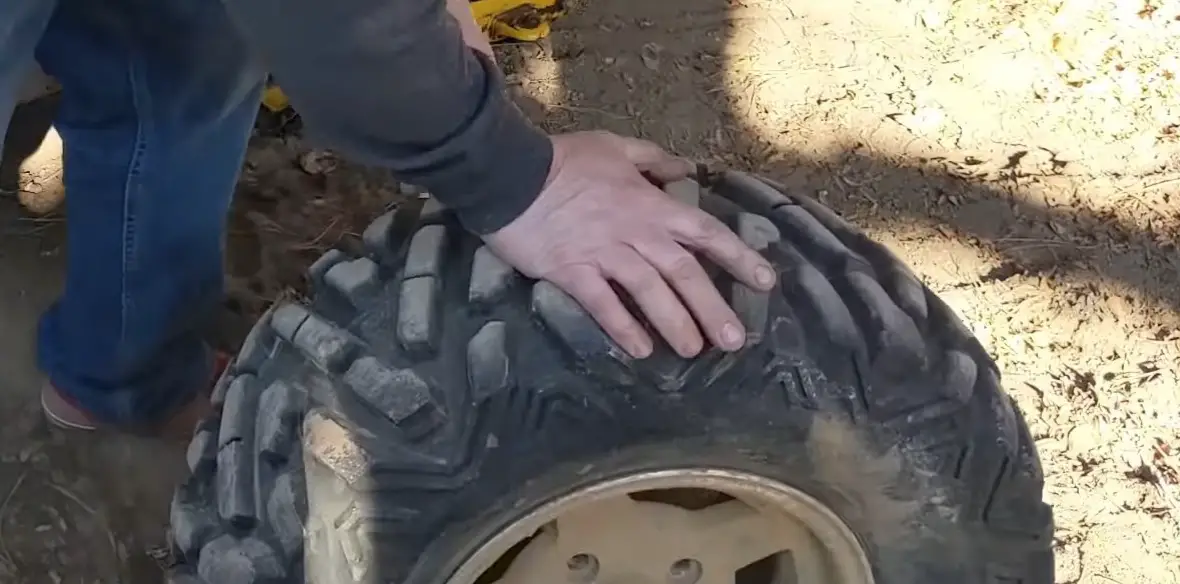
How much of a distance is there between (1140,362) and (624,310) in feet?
3.56

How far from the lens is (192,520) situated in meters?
1.04

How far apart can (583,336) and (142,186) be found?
1.98 ft

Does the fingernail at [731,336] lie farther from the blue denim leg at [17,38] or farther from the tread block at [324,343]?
the blue denim leg at [17,38]

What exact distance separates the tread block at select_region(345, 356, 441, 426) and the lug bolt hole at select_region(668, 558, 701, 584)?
337 millimetres

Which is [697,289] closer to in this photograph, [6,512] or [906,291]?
[906,291]

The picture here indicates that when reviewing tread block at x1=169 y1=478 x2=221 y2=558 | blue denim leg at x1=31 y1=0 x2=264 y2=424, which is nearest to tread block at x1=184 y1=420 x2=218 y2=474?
tread block at x1=169 y1=478 x2=221 y2=558

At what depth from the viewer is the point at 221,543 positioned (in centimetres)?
99

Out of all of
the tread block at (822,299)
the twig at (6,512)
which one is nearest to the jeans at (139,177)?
the twig at (6,512)

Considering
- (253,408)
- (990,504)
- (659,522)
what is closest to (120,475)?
(253,408)

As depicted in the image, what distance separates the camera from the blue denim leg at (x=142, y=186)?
1.17 metres

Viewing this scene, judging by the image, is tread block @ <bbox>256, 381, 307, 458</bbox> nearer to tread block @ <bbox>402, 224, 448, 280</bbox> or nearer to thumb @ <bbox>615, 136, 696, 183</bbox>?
tread block @ <bbox>402, 224, 448, 280</bbox>

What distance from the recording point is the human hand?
936 mm

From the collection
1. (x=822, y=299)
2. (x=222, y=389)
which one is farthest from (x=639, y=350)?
(x=222, y=389)

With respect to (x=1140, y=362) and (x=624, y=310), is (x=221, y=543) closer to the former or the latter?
(x=624, y=310)
